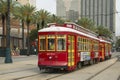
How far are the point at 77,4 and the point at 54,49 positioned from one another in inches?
1577

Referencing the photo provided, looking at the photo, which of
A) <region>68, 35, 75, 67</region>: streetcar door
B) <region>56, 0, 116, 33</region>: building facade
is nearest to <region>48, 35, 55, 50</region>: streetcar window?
<region>68, 35, 75, 67</region>: streetcar door

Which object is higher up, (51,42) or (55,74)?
(51,42)

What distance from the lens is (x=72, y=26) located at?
1049 inches

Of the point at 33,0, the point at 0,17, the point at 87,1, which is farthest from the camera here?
the point at 33,0

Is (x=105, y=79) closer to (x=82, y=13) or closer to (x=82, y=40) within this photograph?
(x=82, y=40)

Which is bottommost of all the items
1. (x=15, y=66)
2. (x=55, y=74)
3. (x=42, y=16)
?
(x=55, y=74)

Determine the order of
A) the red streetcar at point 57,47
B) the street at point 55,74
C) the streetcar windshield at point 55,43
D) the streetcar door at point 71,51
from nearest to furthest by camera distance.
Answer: the street at point 55,74
the red streetcar at point 57,47
the streetcar windshield at point 55,43
the streetcar door at point 71,51

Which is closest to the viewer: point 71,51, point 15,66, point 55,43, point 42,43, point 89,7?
point 55,43

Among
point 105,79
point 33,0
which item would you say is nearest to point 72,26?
point 105,79

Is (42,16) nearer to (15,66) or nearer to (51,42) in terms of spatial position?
(15,66)

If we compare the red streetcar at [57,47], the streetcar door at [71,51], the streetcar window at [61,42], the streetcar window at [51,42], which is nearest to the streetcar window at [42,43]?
the red streetcar at [57,47]

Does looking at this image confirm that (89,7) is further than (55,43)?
Yes

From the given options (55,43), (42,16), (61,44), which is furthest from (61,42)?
(42,16)

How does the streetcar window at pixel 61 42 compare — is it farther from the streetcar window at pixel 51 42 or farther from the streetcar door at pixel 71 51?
the streetcar door at pixel 71 51
